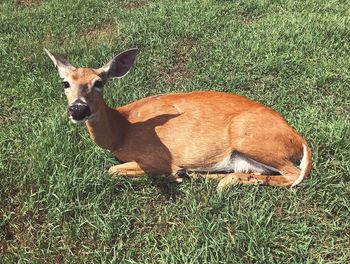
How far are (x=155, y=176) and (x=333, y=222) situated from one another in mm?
1692

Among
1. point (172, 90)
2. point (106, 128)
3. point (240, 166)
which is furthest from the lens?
point (172, 90)

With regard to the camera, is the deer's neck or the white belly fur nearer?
the deer's neck

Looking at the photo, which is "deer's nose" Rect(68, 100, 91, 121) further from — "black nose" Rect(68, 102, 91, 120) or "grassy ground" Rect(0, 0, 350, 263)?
"grassy ground" Rect(0, 0, 350, 263)

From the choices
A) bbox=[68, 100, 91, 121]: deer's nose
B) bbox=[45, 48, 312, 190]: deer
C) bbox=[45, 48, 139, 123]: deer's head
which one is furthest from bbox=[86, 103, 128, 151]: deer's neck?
bbox=[68, 100, 91, 121]: deer's nose

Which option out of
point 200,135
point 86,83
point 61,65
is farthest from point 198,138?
point 61,65

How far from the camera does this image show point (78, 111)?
3723 millimetres

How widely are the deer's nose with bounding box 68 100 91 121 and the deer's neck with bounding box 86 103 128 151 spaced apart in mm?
292

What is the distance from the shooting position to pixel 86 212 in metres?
3.87

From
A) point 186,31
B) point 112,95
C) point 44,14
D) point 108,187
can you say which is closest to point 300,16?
point 186,31

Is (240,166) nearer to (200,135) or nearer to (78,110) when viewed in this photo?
(200,135)

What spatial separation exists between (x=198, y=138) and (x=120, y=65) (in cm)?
105

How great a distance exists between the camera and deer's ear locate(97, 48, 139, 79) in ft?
14.0

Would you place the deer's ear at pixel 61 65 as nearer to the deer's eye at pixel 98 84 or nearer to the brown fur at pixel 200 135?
the deer's eye at pixel 98 84

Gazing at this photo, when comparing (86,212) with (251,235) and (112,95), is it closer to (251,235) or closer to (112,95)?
Answer: (251,235)
